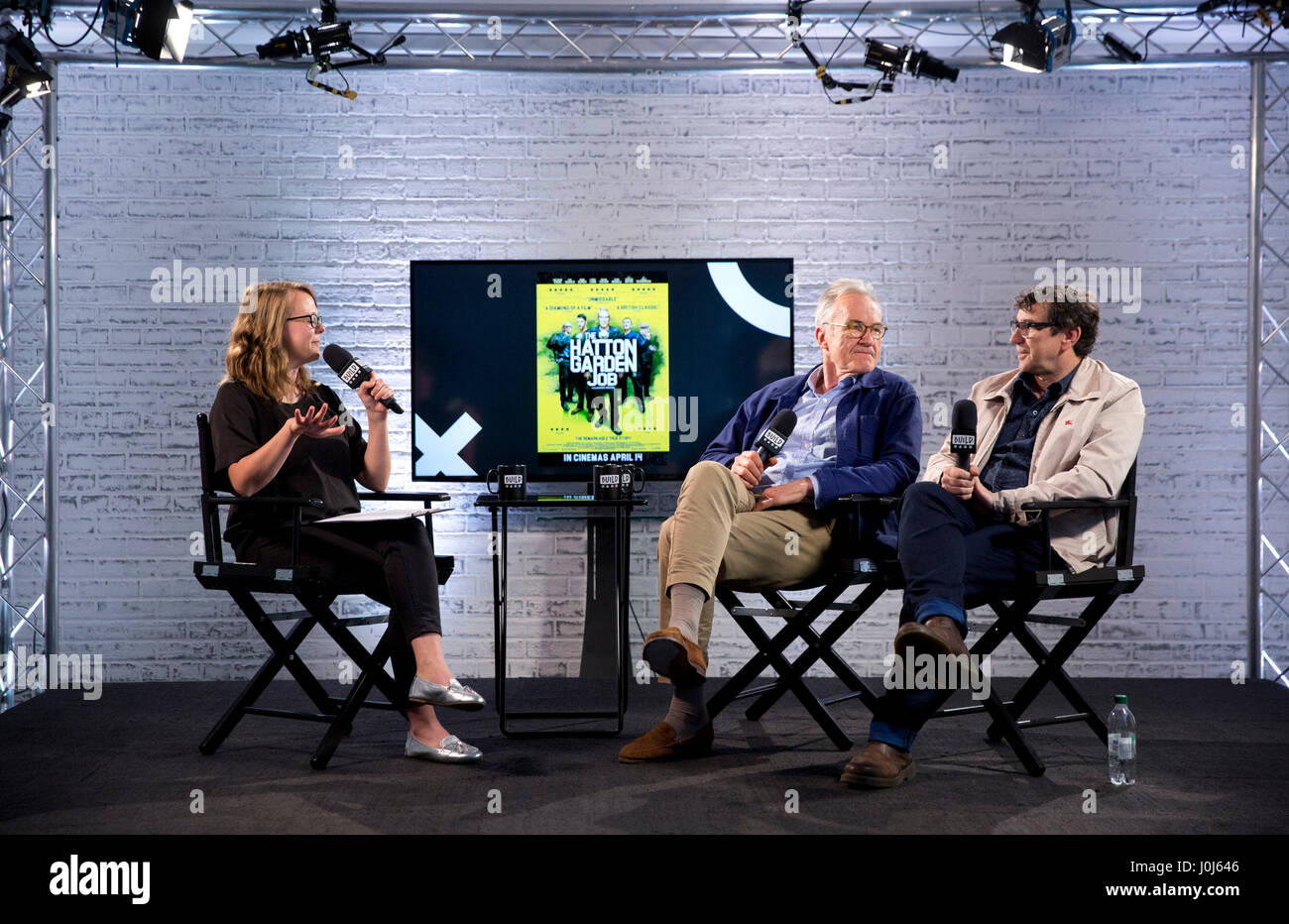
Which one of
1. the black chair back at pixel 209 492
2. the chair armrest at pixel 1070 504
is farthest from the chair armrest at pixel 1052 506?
the black chair back at pixel 209 492

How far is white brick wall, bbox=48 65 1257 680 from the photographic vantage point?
4.68 metres

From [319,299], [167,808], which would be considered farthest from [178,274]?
[167,808]

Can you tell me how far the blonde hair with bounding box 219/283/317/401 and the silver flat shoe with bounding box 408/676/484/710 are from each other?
38.7 inches

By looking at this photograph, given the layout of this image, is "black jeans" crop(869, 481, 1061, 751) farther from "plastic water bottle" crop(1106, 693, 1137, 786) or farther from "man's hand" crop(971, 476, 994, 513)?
"plastic water bottle" crop(1106, 693, 1137, 786)

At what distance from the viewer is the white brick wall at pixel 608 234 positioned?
4.68 metres

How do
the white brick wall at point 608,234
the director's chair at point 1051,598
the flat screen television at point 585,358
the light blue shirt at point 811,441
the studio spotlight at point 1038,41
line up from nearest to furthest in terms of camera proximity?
1. the director's chair at point 1051,598
2. the light blue shirt at point 811,441
3. the studio spotlight at point 1038,41
4. the flat screen television at point 585,358
5. the white brick wall at point 608,234

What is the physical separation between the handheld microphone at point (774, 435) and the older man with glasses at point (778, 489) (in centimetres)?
7

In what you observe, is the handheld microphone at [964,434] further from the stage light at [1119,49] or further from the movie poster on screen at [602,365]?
the stage light at [1119,49]

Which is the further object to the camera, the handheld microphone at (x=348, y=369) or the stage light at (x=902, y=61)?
the stage light at (x=902, y=61)

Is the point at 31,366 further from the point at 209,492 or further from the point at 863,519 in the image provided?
the point at 863,519

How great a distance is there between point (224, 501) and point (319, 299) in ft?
5.91

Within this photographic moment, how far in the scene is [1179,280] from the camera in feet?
15.5
